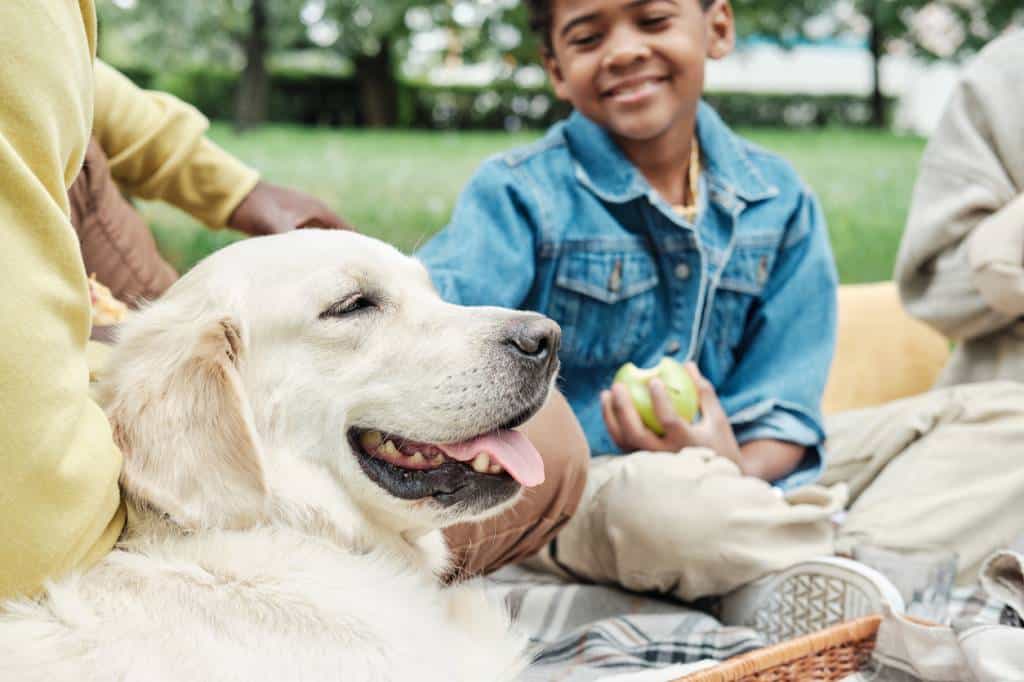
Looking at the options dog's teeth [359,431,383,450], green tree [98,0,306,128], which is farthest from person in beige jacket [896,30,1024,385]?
green tree [98,0,306,128]

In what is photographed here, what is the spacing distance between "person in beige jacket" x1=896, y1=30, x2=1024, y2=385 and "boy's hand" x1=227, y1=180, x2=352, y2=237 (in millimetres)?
1506

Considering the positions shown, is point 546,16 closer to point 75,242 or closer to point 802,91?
point 75,242

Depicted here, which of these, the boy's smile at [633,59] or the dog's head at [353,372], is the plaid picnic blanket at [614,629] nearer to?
the dog's head at [353,372]

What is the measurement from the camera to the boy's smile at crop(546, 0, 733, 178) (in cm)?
251

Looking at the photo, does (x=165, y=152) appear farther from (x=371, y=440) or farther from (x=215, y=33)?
(x=215, y=33)

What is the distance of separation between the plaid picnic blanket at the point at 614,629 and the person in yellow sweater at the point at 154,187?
87cm

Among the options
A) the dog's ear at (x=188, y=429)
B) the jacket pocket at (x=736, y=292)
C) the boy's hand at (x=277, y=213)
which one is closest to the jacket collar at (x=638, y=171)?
the jacket pocket at (x=736, y=292)

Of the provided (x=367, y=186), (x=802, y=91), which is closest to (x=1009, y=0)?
(x=802, y=91)

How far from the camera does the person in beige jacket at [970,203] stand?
278 centimetres

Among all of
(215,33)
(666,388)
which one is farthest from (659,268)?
(215,33)

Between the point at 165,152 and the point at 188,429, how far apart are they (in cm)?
135

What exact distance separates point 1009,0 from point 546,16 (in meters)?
13.6

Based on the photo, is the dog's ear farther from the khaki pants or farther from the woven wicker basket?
the khaki pants

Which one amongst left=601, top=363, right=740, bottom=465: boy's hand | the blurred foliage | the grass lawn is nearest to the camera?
left=601, top=363, right=740, bottom=465: boy's hand
